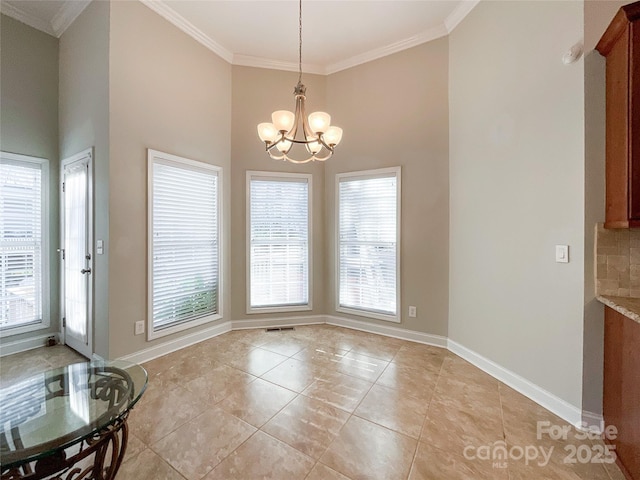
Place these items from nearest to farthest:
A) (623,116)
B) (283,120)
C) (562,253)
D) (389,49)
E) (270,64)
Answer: (623,116) < (562,253) < (283,120) < (389,49) < (270,64)

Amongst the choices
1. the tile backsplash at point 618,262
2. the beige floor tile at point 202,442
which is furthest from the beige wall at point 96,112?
the tile backsplash at point 618,262

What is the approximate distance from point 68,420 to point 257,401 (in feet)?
3.74

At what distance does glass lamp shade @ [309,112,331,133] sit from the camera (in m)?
2.03

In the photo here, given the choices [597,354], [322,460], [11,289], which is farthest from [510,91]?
[11,289]

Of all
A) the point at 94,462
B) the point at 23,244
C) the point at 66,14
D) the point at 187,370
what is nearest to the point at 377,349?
the point at 187,370

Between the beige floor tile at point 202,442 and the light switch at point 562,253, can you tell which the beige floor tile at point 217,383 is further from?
the light switch at point 562,253

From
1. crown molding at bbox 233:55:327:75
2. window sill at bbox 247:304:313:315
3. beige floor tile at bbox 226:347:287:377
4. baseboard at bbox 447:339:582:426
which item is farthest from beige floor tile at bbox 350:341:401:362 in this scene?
crown molding at bbox 233:55:327:75

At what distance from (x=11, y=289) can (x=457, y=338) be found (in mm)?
5040

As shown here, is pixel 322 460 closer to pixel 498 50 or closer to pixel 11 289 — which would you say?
pixel 498 50

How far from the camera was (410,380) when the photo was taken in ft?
7.80

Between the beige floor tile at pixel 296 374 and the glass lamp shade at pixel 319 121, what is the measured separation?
2165 mm

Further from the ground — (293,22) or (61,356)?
(293,22)

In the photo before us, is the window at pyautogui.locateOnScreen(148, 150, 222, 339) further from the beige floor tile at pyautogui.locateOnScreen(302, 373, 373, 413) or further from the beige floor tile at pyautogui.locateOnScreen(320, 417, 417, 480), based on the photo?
the beige floor tile at pyautogui.locateOnScreen(320, 417, 417, 480)

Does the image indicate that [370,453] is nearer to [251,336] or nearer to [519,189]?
[251,336]
